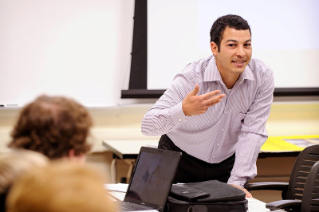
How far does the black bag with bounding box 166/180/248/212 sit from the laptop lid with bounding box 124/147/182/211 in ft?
0.16

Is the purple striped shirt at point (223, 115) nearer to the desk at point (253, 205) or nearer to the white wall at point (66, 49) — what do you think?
the desk at point (253, 205)

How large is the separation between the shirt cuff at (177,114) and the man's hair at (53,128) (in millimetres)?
1139

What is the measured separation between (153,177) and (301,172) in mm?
985

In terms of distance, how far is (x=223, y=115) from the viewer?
7.91 ft

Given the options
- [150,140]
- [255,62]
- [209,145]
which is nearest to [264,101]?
[255,62]

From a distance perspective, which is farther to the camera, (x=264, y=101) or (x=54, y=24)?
(x=54, y=24)

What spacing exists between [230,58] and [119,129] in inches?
68.8

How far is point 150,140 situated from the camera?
391 cm

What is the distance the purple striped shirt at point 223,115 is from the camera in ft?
7.73

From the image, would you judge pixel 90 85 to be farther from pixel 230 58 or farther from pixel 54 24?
pixel 230 58

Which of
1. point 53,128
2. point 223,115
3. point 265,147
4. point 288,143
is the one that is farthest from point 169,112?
point 288,143

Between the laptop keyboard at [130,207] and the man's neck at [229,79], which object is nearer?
the laptop keyboard at [130,207]

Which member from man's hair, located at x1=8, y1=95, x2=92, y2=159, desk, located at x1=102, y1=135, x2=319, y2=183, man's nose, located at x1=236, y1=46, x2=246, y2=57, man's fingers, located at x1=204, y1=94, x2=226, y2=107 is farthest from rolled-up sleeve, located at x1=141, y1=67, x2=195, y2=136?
man's hair, located at x1=8, y1=95, x2=92, y2=159

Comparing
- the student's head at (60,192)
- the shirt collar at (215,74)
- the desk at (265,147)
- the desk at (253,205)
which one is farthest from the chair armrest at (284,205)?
the student's head at (60,192)
